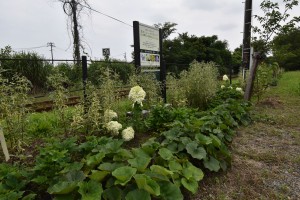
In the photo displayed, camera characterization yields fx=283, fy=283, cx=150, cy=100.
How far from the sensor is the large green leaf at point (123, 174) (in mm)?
1682

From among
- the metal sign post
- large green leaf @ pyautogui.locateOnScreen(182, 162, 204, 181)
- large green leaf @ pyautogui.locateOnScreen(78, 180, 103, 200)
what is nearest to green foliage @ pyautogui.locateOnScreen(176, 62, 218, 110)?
the metal sign post

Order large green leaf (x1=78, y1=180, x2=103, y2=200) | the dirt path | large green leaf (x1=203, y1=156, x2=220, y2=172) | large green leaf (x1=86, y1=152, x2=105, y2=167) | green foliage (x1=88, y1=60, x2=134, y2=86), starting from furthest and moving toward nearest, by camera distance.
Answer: green foliage (x1=88, y1=60, x2=134, y2=86)
large green leaf (x1=203, y1=156, x2=220, y2=172)
the dirt path
large green leaf (x1=86, y1=152, x2=105, y2=167)
large green leaf (x1=78, y1=180, x2=103, y2=200)

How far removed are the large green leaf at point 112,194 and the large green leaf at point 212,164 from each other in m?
0.93

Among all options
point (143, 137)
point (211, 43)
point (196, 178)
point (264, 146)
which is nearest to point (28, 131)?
point (143, 137)

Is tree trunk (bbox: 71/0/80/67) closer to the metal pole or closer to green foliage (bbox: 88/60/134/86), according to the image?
green foliage (bbox: 88/60/134/86)

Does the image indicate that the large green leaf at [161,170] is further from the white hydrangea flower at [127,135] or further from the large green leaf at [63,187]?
the white hydrangea flower at [127,135]

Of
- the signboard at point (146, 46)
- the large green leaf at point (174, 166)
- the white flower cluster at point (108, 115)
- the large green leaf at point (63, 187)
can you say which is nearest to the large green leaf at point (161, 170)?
the large green leaf at point (174, 166)

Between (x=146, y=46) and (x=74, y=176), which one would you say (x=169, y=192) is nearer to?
(x=74, y=176)

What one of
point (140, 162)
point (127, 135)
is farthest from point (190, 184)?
point (127, 135)

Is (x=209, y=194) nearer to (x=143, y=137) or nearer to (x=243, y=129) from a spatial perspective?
(x=143, y=137)

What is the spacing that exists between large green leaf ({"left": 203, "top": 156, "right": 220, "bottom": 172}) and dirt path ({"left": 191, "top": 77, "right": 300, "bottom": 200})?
0.11 m

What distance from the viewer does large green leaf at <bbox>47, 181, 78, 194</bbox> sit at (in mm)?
1564

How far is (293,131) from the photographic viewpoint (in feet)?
13.6

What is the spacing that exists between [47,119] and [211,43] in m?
20.3
